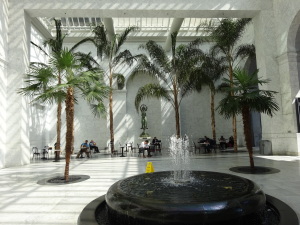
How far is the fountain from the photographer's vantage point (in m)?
2.63

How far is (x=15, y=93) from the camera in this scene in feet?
32.9

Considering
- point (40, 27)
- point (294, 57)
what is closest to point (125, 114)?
point (40, 27)

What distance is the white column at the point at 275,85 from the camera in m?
10.3

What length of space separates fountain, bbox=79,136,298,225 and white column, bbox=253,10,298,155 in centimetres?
801

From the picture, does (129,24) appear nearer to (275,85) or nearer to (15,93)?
(15,93)

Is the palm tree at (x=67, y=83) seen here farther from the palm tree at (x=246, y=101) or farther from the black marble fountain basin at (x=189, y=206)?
the palm tree at (x=246, y=101)

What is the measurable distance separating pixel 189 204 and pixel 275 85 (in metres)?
10.2

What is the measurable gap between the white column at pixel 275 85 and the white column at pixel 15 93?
11.2m

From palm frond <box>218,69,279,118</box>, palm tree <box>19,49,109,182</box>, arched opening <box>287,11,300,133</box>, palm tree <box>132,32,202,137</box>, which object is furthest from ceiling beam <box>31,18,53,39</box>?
arched opening <box>287,11,300,133</box>

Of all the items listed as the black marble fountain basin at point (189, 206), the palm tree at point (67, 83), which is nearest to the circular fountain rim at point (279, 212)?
the black marble fountain basin at point (189, 206)

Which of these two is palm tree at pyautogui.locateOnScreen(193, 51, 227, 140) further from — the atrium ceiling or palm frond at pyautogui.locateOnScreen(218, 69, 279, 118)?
palm frond at pyautogui.locateOnScreen(218, 69, 279, 118)

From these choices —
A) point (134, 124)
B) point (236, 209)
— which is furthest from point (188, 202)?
point (134, 124)

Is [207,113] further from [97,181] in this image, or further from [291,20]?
[97,181]

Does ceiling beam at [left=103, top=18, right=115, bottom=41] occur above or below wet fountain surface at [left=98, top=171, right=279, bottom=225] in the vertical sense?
above
